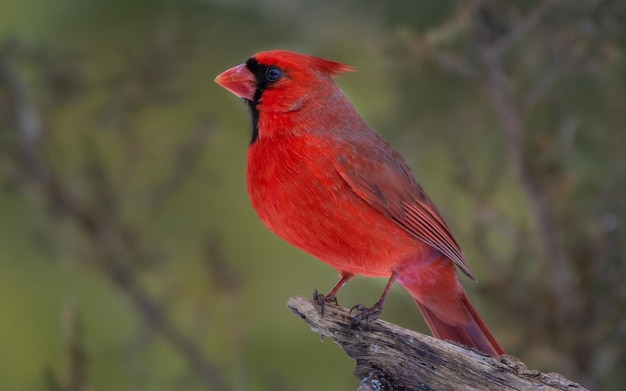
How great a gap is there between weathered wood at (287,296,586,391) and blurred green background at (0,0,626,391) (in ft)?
2.67

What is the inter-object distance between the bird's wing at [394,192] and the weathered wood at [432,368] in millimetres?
322

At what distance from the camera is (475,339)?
235cm

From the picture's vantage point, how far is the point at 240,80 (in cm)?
229

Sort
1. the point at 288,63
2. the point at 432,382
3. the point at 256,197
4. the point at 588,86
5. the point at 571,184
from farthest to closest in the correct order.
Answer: the point at 588,86, the point at 571,184, the point at 288,63, the point at 256,197, the point at 432,382

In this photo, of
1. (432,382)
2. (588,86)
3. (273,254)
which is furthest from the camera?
(273,254)

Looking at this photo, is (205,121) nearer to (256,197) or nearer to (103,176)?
(103,176)

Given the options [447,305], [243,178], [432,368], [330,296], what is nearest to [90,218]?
[243,178]

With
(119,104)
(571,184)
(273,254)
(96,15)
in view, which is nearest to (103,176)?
(119,104)

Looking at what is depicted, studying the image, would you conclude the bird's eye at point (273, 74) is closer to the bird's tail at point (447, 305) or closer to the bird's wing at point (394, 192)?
the bird's wing at point (394, 192)

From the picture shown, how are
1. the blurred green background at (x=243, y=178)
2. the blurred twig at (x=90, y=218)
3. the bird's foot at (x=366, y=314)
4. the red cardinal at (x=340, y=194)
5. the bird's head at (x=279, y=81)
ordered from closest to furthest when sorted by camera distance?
1. the bird's foot at (x=366, y=314)
2. the red cardinal at (x=340, y=194)
3. the bird's head at (x=279, y=81)
4. the blurred green background at (x=243, y=178)
5. the blurred twig at (x=90, y=218)

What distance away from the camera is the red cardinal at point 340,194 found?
6.86 ft

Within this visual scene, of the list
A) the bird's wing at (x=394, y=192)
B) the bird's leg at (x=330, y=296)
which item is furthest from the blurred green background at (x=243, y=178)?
the bird's leg at (x=330, y=296)

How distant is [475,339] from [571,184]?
0.67 metres

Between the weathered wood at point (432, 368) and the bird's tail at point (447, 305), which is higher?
the bird's tail at point (447, 305)
